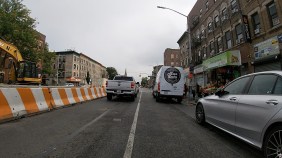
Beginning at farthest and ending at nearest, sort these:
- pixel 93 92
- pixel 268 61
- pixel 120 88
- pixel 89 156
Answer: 1. pixel 93 92
2. pixel 120 88
3. pixel 268 61
4. pixel 89 156

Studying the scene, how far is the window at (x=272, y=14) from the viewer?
1483cm

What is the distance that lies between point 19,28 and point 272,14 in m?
36.9

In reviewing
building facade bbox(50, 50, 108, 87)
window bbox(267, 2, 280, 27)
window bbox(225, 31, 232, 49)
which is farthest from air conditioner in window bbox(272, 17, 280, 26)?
building facade bbox(50, 50, 108, 87)

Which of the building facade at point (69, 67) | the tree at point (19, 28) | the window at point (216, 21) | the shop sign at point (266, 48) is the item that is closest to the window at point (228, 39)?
the window at point (216, 21)

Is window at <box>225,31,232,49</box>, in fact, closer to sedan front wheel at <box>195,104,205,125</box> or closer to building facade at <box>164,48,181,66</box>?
sedan front wheel at <box>195,104,205,125</box>

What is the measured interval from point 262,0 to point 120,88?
1212 centimetres

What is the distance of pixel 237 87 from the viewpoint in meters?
5.33

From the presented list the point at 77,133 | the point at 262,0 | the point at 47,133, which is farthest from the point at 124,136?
the point at 262,0

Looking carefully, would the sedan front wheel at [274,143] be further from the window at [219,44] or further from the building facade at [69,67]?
the building facade at [69,67]

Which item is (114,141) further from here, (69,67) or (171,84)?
(69,67)

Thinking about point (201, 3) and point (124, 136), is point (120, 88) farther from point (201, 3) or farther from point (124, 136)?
point (201, 3)

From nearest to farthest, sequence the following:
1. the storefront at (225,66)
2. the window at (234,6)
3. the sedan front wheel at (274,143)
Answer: the sedan front wheel at (274,143) < the storefront at (225,66) < the window at (234,6)

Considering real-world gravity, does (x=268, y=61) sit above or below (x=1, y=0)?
below

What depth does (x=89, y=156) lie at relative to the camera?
3.89m
